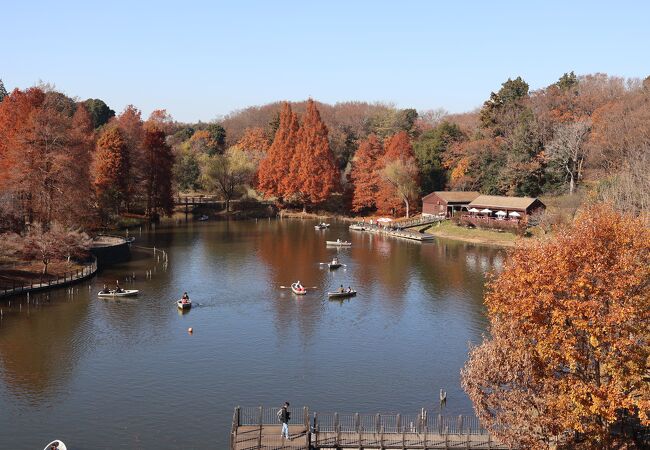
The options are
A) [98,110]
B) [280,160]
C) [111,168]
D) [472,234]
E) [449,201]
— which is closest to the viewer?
[472,234]

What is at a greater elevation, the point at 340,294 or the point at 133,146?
the point at 133,146

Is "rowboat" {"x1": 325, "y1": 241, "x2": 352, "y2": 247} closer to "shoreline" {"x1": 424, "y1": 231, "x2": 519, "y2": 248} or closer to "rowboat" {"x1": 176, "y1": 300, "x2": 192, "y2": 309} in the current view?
"shoreline" {"x1": 424, "y1": 231, "x2": 519, "y2": 248}

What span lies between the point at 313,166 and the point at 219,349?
73852mm

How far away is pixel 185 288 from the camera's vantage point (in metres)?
57.8

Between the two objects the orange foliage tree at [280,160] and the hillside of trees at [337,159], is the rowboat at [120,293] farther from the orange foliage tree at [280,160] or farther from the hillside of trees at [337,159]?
Answer: the orange foliage tree at [280,160]

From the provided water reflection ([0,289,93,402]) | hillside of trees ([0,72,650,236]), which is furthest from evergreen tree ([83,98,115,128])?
water reflection ([0,289,93,402])

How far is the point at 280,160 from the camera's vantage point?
378 feet

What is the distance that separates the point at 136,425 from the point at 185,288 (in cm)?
2878

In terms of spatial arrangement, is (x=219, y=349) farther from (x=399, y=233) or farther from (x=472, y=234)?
(x=472, y=234)

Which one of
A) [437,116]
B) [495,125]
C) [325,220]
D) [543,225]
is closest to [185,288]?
[543,225]

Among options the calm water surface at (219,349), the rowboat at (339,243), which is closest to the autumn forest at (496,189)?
the calm water surface at (219,349)

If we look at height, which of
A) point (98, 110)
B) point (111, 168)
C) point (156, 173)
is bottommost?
point (156, 173)

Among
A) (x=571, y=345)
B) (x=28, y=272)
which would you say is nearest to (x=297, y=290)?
(x=28, y=272)

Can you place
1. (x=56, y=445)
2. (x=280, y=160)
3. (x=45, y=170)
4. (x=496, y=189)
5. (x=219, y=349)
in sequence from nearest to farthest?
1. (x=56, y=445)
2. (x=219, y=349)
3. (x=45, y=170)
4. (x=496, y=189)
5. (x=280, y=160)
